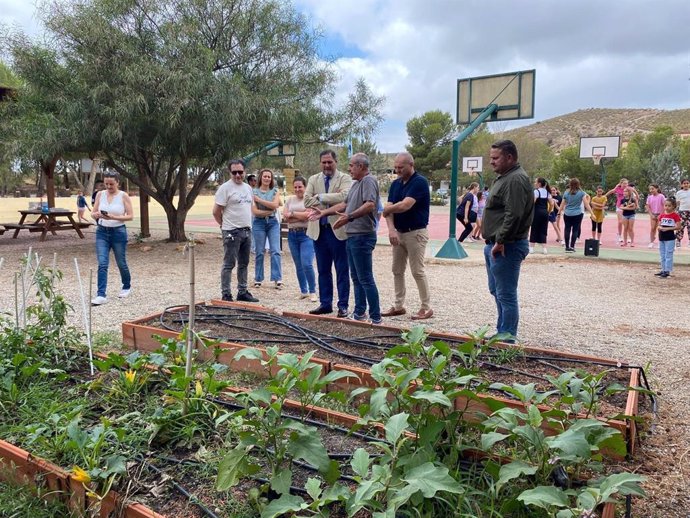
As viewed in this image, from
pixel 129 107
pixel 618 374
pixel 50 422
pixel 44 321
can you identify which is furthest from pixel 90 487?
pixel 129 107

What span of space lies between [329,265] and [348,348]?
181 cm

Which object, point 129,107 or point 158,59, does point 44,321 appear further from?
point 158,59

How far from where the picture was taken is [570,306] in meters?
6.89

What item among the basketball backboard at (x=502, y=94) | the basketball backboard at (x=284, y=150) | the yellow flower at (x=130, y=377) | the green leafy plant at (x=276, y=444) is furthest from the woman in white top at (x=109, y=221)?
the basketball backboard at (x=502, y=94)

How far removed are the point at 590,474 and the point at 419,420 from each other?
2.76 ft

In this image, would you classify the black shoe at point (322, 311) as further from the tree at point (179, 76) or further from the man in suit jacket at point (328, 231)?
the tree at point (179, 76)

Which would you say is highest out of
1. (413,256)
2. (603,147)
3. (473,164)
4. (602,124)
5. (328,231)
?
(602,124)

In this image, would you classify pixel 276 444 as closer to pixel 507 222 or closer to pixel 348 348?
pixel 348 348

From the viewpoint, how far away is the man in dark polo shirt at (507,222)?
13.8ft

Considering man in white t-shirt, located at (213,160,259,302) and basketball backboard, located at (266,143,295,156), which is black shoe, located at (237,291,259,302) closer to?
man in white t-shirt, located at (213,160,259,302)

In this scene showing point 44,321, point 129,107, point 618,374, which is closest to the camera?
point 618,374

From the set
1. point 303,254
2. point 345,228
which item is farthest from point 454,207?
point 345,228

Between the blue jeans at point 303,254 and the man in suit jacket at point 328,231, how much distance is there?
0.83 meters

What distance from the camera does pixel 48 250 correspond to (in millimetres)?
12992
